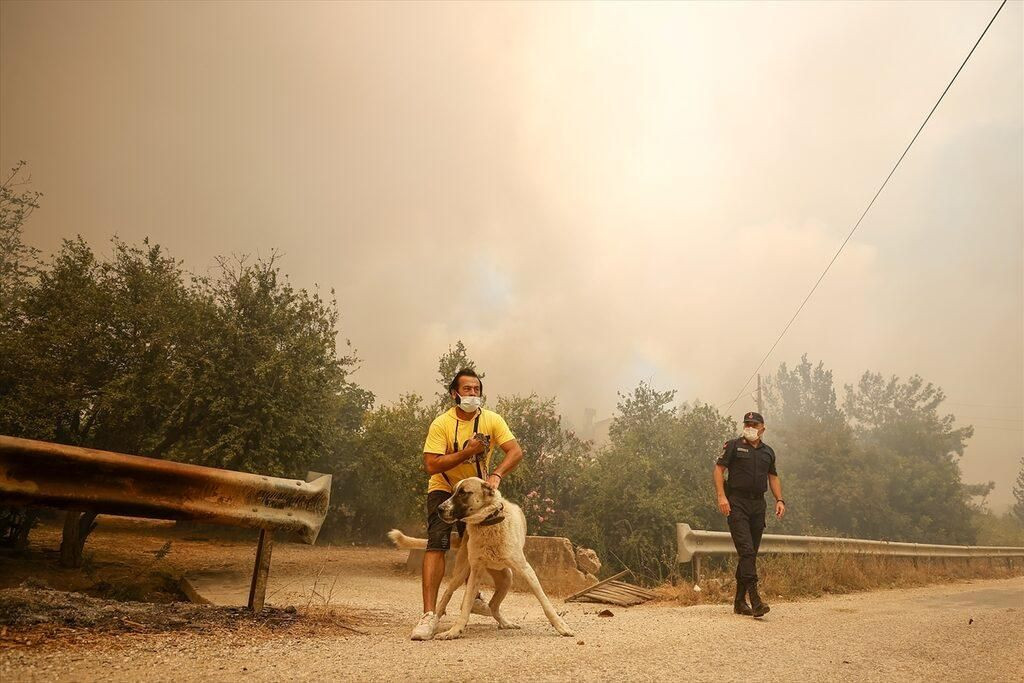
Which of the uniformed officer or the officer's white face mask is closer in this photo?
the officer's white face mask

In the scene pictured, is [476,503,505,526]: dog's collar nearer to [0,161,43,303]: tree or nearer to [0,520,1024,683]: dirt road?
[0,520,1024,683]: dirt road

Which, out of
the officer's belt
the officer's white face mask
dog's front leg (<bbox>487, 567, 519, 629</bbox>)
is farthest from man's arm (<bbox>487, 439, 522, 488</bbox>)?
the officer's belt

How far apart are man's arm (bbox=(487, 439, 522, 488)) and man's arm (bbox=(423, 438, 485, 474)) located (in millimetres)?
226

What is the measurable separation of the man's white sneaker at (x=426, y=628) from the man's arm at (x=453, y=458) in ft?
3.62

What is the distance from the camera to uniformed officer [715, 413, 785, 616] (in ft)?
23.0

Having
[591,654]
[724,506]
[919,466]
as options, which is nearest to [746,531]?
[724,506]

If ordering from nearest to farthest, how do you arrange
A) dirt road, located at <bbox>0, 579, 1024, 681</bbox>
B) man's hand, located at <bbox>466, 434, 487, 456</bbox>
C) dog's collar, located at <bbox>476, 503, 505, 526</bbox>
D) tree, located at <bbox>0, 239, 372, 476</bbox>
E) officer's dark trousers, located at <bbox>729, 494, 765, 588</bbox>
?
1. dirt road, located at <bbox>0, 579, 1024, 681</bbox>
2. dog's collar, located at <bbox>476, 503, 505, 526</bbox>
3. man's hand, located at <bbox>466, 434, 487, 456</bbox>
4. officer's dark trousers, located at <bbox>729, 494, 765, 588</bbox>
5. tree, located at <bbox>0, 239, 372, 476</bbox>

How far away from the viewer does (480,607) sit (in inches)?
210

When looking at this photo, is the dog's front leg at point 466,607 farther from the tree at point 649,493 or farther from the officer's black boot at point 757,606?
the tree at point 649,493

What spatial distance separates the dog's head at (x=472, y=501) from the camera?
471cm

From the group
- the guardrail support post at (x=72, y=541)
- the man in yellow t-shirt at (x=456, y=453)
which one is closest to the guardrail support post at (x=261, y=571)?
the man in yellow t-shirt at (x=456, y=453)

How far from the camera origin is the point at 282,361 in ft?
40.8

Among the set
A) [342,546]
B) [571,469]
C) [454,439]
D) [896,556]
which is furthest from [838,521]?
[454,439]

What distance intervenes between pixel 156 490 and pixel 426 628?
2156mm
